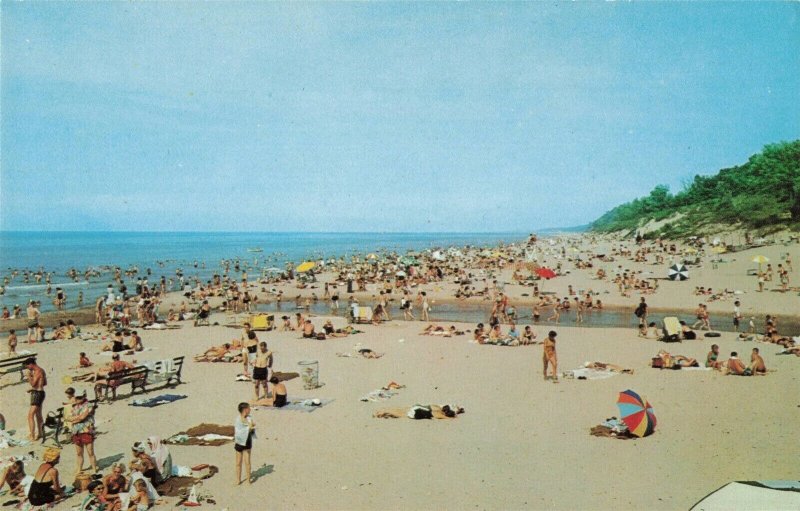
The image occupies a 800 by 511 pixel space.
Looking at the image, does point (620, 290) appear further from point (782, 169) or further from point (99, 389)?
point (782, 169)

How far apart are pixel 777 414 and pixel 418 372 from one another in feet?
28.4

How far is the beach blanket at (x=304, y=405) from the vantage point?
39.4 ft

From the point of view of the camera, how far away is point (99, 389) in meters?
12.6

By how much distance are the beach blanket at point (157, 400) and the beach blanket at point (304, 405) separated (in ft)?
7.72

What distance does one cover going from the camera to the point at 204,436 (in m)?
10.1

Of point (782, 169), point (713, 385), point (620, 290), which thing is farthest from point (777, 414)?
point (782, 169)

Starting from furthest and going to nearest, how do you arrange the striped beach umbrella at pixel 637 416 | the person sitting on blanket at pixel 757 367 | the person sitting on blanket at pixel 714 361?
the person sitting on blanket at pixel 714 361 < the person sitting on blanket at pixel 757 367 < the striped beach umbrella at pixel 637 416

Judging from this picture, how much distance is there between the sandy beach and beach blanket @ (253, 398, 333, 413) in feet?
0.85

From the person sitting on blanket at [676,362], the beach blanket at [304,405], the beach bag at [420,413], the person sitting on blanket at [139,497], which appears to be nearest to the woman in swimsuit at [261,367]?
the beach blanket at [304,405]

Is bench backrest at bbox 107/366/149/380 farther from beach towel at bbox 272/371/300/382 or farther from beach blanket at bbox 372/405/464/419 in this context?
beach blanket at bbox 372/405/464/419

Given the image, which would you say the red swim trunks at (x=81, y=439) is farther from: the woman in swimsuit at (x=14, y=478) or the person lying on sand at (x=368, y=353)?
the person lying on sand at (x=368, y=353)

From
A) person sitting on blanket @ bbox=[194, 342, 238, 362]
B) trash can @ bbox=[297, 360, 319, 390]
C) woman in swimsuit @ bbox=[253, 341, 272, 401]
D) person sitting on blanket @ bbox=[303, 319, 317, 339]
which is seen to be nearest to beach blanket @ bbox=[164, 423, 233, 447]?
woman in swimsuit @ bbox=[253, 341, 272, 401]

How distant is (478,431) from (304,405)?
4.22 m

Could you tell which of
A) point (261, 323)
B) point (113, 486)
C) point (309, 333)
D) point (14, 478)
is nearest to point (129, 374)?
point (14, 478)
